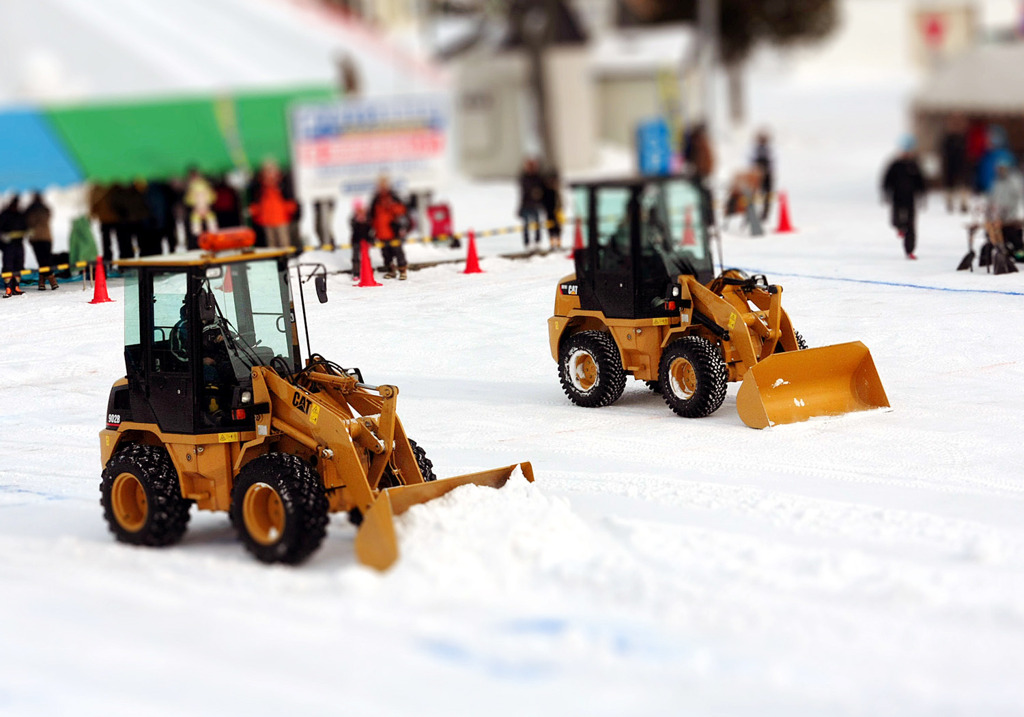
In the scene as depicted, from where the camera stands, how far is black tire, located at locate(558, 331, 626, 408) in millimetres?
12914

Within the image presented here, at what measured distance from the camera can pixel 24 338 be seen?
13.5 meters

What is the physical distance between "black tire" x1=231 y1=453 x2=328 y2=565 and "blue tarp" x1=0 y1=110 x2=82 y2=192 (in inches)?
817

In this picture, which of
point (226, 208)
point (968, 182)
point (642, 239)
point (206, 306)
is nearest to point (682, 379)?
point (642, 239)

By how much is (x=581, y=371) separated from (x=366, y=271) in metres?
2.81

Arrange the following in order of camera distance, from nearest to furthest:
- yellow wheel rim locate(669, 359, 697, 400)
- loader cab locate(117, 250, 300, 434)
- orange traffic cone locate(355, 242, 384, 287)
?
loader cab locate(117, 250, 300, 434), yellow wheel rim locate(669, 359, 697, 400), orange traffic cone locate(355, 242, 384, 287)

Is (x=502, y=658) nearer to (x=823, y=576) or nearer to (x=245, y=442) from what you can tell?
(x=823, y=576)

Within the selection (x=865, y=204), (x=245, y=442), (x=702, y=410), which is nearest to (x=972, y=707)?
(x=245, y=442)

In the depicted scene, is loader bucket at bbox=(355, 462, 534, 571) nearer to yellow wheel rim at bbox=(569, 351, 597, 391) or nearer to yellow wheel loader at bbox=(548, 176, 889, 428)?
yellow wheel loader at bbox=(548, 176, 889, 428)

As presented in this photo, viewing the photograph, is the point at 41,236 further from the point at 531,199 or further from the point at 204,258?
the point at 531,199

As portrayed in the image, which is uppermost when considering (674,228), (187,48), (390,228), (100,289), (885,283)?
(187,48)

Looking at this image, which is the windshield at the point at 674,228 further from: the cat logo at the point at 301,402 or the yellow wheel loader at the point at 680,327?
the cat logo at the point at 301,402

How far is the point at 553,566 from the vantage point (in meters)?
8.10

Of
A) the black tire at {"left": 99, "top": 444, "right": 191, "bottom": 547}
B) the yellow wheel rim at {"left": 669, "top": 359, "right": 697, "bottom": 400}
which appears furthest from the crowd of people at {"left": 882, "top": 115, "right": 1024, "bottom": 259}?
the black tire at {"left": 99, "top": 444, "right": 191, "bottom": 547}

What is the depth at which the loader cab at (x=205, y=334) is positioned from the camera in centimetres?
894
